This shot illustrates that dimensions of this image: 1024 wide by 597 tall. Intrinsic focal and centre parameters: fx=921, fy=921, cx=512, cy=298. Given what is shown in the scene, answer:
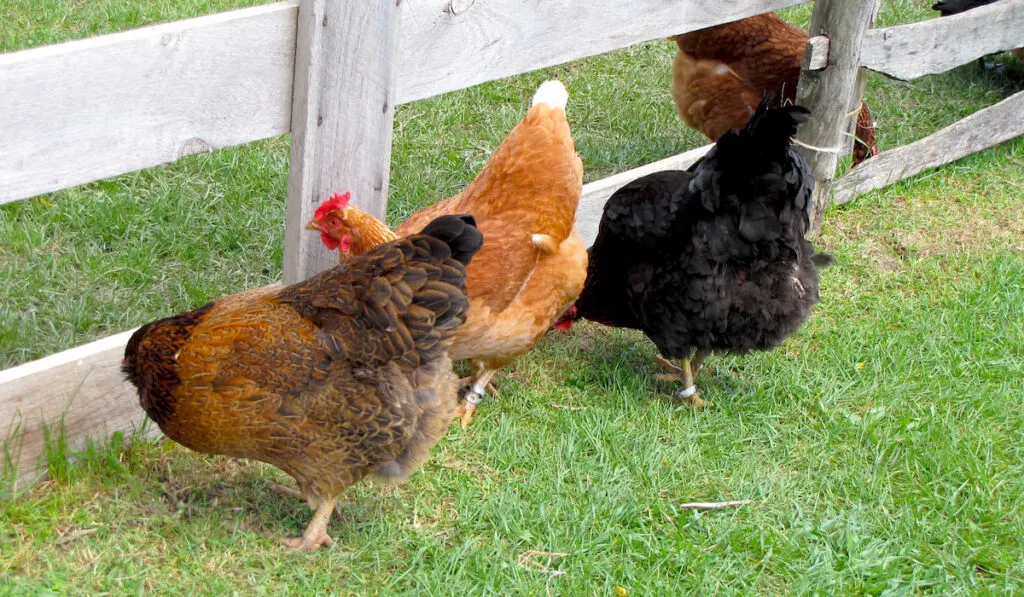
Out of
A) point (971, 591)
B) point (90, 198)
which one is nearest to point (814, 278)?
point (971, 591)

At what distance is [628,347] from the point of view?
474 cm

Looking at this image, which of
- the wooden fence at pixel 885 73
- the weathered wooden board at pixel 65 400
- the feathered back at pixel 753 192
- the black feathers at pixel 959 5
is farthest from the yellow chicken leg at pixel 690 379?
the black feathers at pixel 959 5

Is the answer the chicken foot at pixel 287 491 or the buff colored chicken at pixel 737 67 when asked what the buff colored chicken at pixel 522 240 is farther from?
the buff colored chicken at pixel 737 67

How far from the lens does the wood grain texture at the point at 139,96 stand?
271 cm

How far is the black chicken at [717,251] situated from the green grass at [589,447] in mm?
355

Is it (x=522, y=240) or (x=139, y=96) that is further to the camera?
(x=522, y=240)

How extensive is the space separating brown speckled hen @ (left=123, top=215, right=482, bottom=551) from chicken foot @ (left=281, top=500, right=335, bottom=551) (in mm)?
74

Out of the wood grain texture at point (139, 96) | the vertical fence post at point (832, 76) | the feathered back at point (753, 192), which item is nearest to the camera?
the wood grain texture at point (139, 96)

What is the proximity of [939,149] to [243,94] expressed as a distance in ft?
15.7

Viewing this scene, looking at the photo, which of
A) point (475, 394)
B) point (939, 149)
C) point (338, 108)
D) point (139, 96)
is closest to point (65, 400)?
point (139, 96)

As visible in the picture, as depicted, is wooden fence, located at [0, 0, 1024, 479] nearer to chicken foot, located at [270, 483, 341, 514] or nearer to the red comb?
the red comb

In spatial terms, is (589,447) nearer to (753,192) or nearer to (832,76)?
(753,192)

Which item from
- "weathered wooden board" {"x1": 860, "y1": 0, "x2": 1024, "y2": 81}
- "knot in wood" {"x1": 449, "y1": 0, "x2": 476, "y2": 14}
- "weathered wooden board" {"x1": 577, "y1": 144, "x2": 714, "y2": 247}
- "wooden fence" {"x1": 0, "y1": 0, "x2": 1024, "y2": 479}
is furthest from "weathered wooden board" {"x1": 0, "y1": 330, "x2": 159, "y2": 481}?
Result: "weathered wooden board" {"x1": 860, "y1": 0, "x2": 1024, "y2": 81}

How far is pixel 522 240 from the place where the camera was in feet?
12.4
